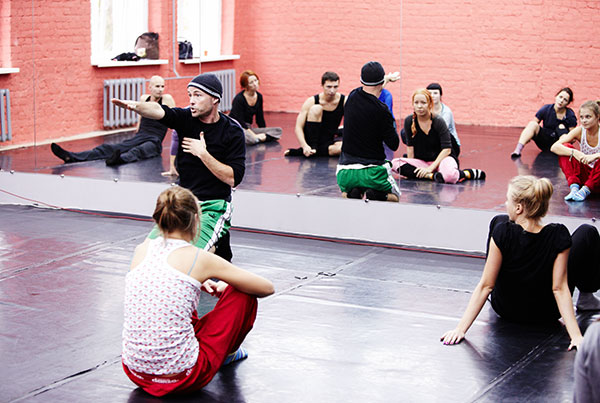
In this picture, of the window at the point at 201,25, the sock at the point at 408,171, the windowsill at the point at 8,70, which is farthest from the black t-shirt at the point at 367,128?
the windowsill at the point at 8,70

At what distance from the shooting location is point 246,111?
7594mm

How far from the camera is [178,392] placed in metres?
3.38

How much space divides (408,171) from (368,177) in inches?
28.3

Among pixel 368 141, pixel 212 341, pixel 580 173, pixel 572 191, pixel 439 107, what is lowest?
pixel 212 341

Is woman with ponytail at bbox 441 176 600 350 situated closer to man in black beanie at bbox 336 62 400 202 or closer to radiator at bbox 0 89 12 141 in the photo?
man in black beanie at bbox 336 62 400 202

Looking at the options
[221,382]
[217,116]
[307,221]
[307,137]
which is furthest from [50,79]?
[221,382]

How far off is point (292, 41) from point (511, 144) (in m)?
1.81

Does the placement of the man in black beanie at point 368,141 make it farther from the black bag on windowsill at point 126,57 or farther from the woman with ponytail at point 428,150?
the black bag on windowsill at point 126,57

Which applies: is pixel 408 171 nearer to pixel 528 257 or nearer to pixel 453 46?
pixel 453 46

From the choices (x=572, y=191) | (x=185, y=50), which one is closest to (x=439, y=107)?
(x=572, y=191)

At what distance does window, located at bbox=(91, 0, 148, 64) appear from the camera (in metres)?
8.20

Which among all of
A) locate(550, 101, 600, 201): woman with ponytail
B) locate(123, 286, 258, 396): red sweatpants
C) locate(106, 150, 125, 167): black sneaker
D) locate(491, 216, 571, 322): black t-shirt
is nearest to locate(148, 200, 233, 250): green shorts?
locate(123, 286, 258, 396): red sweatpants

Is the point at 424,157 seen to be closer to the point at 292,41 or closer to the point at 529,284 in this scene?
the point at 292,41

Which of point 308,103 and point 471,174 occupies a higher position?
point 308,103
